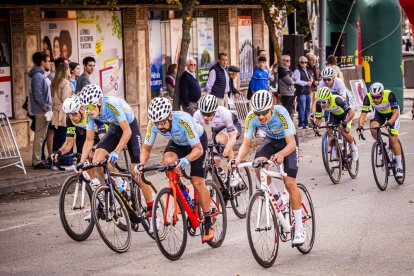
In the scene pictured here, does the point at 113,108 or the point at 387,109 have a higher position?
the point at 113,108

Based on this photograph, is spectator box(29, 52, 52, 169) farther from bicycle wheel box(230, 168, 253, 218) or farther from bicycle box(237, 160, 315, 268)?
bicycle box(237, 160, 315, 268)

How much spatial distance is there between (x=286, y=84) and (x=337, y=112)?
817 centimetres

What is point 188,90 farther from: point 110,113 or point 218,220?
point 218,220

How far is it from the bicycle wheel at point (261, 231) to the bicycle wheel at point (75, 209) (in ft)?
7.63

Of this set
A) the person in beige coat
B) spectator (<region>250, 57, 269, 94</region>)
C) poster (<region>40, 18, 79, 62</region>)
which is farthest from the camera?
spectator (<region>250, 57, 269, 94</region>)

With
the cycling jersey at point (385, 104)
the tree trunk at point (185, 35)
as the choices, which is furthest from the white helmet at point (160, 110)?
the tree trunk at point (185, 35)

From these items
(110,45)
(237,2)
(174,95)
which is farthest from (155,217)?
(237,2)

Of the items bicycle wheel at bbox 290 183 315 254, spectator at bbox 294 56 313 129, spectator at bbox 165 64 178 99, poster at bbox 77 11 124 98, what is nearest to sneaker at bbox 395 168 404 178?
bicycle wheel at bbox 290 183 315 254

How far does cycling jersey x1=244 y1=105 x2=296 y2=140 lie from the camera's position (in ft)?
35.0

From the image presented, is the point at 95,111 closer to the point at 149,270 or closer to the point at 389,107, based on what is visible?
the point at 149,270

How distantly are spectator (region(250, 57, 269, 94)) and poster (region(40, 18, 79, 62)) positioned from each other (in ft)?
13.1

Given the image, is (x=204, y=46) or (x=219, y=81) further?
(x=204, y=46)

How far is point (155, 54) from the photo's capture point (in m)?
26.2

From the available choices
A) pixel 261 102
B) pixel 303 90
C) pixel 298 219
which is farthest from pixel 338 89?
pixel 303 90
